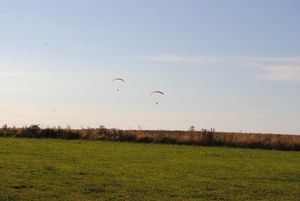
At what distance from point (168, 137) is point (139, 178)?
23.3 m

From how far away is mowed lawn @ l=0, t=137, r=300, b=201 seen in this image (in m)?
13.6

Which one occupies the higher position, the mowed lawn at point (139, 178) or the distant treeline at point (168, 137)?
the distant treeline at point (168, 137)

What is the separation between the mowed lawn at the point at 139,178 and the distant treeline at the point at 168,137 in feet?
45.1

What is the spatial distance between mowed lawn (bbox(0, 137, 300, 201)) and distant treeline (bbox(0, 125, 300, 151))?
13.8 m

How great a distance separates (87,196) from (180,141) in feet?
84.5

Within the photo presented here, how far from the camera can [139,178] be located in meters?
16.5

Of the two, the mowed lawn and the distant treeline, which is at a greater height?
the distant treeline

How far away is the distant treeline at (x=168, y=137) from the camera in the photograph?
37.5m

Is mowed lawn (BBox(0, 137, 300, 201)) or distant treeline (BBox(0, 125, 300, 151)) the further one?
distant treeline (BBox(0, 125, 300, 151))

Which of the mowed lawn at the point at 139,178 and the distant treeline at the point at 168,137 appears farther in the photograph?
the distant treeline at the point at 168,137

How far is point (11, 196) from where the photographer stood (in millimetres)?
12508

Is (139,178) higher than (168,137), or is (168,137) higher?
(168,137)

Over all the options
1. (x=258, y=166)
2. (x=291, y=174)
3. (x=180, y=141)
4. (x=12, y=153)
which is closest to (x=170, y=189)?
(x=291, y=174)

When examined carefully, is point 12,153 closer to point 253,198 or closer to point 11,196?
point 11,196
